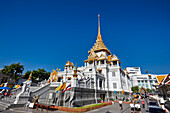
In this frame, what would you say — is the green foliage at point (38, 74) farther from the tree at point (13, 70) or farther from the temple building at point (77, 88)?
the temple building at point (77, 88)

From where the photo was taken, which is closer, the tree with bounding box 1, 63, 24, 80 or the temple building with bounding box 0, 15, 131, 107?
the temple building with bounding box 0, 15, 131, 107

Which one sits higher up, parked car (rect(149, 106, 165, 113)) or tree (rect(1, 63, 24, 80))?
tree (rect(1, 63, 24, 80))

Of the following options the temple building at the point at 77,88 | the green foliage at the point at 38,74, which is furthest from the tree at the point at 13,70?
the temple building at the point at 77,88

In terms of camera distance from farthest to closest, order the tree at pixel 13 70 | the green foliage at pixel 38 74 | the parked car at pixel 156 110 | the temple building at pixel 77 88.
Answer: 1. the green foliage at pixel 38 74
2. the tree at pixel 13 70
3. the temple building at pixel 77 88
4. the parked car at pixel 156 110

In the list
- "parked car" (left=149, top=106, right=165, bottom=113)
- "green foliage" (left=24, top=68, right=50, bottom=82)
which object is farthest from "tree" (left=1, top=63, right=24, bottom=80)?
"parked car" (left=149, top=106, right=165, bottom=113)

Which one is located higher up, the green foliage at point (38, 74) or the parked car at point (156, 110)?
the green foliage at point (38, 74)

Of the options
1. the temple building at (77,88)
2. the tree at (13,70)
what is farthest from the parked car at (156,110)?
the tree at (13,70)

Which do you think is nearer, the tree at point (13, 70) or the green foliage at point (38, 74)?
the tree at point (13, 70)

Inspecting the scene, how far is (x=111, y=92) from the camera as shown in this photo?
3184 centimetres

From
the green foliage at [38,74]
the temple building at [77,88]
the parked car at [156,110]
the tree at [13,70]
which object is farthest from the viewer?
the green foliage at [38,74]

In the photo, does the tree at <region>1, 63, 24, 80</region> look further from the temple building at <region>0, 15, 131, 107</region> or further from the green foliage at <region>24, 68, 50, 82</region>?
the temple building at <region>0, 15, 131, 107</region>

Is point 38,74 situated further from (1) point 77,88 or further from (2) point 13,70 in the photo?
(1) point 77,88

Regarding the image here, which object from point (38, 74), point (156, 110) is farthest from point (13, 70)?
point (156, 110)

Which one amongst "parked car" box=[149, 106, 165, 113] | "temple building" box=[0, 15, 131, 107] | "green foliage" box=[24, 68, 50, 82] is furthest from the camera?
"green foliage" box=[24, 68, 50, 82]
